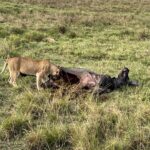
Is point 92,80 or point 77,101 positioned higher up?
point 92,80

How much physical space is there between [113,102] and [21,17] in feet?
57.0

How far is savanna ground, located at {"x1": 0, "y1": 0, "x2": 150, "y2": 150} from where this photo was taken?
273 inches

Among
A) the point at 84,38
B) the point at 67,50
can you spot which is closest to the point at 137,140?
the point at 67,50

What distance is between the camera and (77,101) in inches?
352

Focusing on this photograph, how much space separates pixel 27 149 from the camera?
6820 mm

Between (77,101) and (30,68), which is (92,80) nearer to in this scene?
(77,101)

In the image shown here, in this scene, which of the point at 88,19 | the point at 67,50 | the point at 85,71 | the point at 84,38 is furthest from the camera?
the point at 88,19

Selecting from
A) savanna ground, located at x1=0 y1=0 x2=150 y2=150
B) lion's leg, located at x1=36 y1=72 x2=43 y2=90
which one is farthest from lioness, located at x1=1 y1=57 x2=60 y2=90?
savanna ground, located at x1=0 y1=0 x2=150 y2=150

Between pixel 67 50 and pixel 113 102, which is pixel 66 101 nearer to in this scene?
pixel 113 102

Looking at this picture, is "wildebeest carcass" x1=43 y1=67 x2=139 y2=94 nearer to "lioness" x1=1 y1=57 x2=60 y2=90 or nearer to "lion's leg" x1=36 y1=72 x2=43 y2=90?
"lion's leg" x1=36 y1=72 x2=43 y2=90

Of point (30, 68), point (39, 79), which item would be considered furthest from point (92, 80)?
point (30, 68)

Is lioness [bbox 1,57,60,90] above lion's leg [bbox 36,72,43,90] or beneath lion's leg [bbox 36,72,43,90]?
above

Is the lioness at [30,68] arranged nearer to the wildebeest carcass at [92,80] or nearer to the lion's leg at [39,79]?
the lion's leg at [39,79]

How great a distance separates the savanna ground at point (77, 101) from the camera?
22.7 feet
